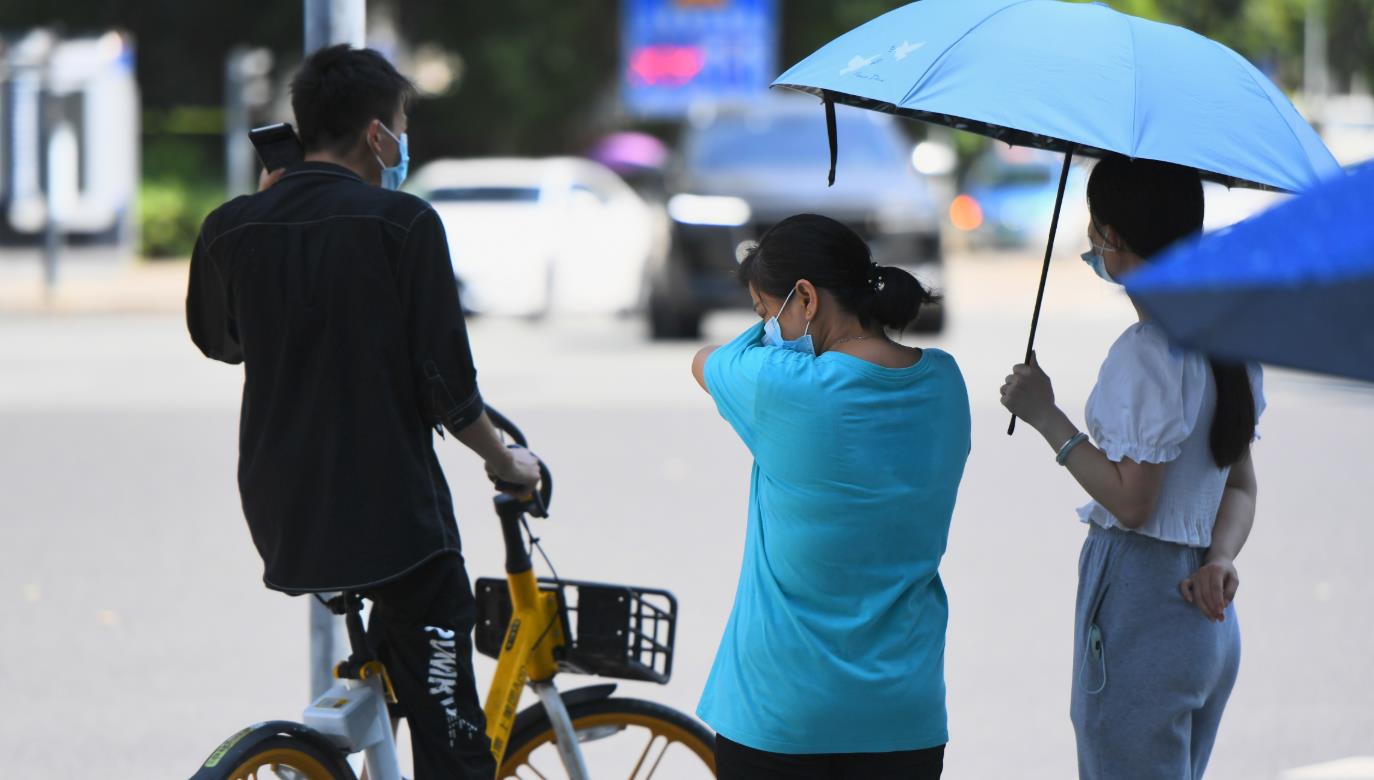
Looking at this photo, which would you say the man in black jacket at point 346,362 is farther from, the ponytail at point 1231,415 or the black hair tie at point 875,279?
the ponytail at point 1231,415

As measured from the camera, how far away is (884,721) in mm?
2717

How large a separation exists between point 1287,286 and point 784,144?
545 inches

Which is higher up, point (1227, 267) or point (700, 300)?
point (1227, 267)

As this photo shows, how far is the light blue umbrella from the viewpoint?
2.97m

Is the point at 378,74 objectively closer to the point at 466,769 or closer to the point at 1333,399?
the point at 466,769

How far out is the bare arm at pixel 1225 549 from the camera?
9.58ft

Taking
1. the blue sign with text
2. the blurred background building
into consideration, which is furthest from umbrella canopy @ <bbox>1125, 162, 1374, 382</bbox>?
the blue sign with text

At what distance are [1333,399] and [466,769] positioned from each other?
10180mm

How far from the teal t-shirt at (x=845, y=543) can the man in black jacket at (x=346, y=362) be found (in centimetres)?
60

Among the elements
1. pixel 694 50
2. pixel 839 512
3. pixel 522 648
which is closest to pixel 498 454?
pixel 522 648

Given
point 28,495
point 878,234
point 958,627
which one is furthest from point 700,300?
point 958,627

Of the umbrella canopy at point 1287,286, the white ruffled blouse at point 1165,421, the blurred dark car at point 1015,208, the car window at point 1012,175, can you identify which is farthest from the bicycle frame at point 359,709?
the car window at point 1012,175

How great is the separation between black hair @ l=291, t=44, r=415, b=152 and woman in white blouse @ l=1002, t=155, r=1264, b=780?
45.6 inches

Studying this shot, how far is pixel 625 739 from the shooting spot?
376cm
